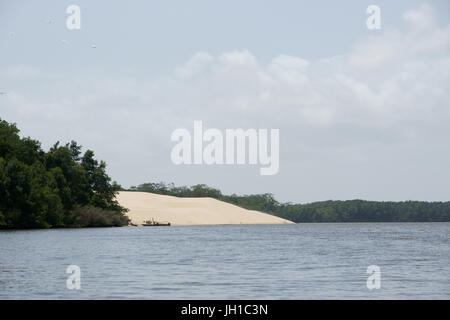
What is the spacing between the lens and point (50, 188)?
115 metres

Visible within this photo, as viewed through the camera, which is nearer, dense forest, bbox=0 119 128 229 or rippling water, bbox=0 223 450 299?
rippling water, bbox=0 223 450 299

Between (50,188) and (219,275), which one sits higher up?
(50,188)

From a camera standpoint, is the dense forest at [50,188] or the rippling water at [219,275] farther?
the dense forest at [50,188]

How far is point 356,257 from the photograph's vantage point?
4925cm

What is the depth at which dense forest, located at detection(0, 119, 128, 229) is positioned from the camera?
100750 millimetres

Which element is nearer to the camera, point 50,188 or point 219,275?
point 219,275

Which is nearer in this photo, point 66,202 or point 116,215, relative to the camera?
point 66,202

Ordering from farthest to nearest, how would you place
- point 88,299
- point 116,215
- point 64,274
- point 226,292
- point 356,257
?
point 116,215, point 356,257, point 64,274, point 226,292, point 88,299

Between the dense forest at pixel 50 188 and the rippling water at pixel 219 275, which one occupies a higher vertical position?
the dense forest at pixel 50 188

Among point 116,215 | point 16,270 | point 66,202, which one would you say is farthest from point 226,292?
point 116,215

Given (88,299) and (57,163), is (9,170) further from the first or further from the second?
(88,299)

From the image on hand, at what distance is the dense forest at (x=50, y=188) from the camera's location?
331ft

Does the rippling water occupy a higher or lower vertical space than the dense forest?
lower
